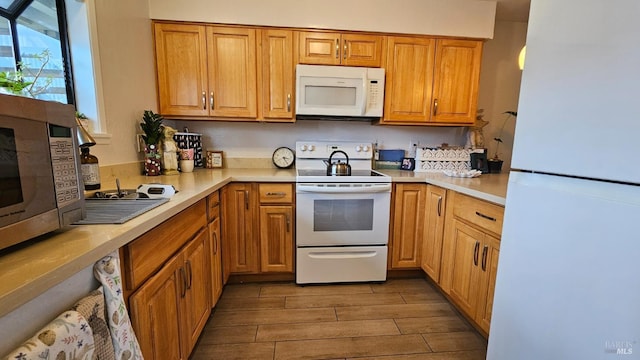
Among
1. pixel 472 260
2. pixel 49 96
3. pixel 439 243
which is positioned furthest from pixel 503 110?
pixel 49 96

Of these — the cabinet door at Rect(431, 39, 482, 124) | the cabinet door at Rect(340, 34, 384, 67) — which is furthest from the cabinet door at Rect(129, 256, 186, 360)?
the cabinet door at Rect(431, 39, 482, 124)

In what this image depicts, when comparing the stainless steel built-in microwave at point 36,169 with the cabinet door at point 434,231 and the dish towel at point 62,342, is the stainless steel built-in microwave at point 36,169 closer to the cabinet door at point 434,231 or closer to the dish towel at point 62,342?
the dish towel at point 62,342

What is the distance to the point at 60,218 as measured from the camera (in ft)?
2.16

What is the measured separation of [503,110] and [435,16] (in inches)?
47.3

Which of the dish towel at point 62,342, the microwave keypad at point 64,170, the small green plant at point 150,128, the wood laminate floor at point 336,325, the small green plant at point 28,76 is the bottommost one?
the wood laminate floor at point 336,325

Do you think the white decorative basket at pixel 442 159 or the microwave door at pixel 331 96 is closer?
the microwave door at pixel 331 96

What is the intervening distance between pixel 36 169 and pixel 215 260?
1272mm

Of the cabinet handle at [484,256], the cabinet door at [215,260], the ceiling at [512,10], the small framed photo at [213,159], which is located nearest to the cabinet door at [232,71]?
the small framed photo at [213,159]

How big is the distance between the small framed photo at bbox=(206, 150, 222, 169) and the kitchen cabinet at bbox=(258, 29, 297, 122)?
563 mm

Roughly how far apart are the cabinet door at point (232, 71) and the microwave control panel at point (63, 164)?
66.2 inches

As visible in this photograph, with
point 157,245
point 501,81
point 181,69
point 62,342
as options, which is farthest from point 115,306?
point 501,81

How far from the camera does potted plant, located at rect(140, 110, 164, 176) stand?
6.27 ft

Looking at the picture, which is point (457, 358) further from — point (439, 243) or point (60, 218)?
point (60, 218)

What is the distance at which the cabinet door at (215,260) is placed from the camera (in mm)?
1684
